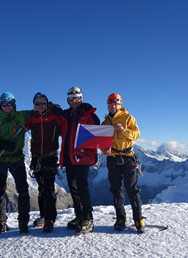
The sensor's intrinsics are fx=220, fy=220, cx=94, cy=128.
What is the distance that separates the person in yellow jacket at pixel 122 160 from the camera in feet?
21.2

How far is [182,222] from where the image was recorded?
7094mm

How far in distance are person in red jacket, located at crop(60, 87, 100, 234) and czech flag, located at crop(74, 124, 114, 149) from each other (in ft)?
0.68

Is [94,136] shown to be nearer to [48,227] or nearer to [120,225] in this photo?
[120,225]

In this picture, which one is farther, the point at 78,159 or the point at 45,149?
the point at 45,149

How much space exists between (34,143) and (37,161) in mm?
583

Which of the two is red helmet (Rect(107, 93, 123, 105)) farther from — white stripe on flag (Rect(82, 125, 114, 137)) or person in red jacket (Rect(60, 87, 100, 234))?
white stripe on flag (Rect(82, 125, 114, 137))

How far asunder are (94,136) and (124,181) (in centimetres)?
161

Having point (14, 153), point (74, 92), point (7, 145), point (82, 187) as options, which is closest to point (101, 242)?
point (82, 187)

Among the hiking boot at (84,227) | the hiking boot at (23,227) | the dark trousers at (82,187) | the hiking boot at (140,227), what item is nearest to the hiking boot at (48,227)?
the hiking boot at (23,227)

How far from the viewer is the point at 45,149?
6836 millimetres

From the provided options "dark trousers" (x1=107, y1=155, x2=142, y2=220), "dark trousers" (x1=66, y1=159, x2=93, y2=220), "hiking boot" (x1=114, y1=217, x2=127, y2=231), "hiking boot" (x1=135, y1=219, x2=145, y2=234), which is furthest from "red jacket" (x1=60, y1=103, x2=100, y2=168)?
"hiking boot" (x1=135, y1=219, x2=145, y2=234)

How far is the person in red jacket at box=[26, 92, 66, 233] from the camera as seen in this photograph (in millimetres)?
6734

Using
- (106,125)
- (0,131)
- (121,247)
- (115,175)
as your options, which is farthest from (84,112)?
(121,247)

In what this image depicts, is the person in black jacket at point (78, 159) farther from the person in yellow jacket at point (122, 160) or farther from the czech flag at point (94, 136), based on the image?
the person in yellow jacket at point (122, 160)
